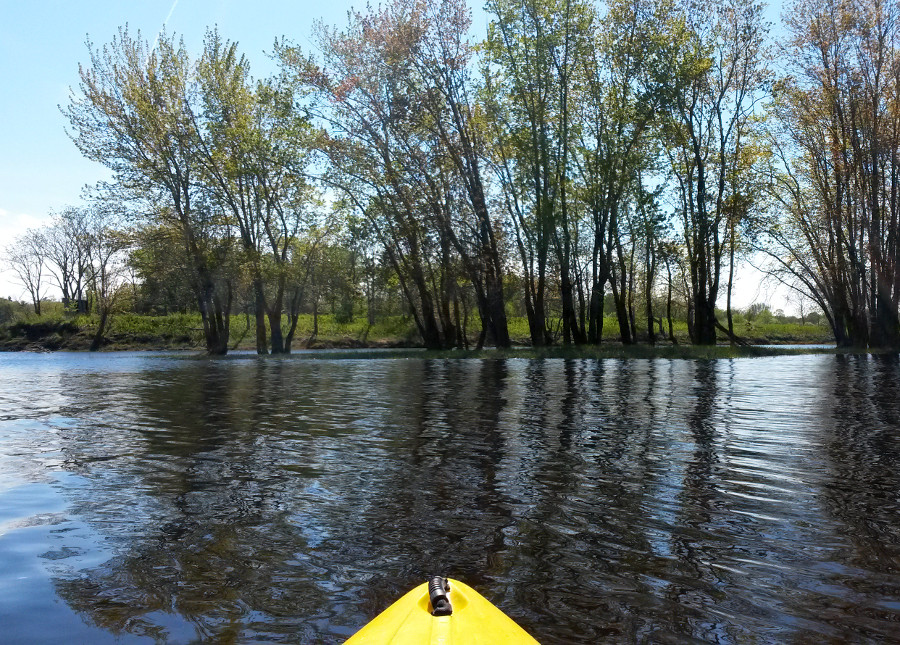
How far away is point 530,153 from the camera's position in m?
35.7

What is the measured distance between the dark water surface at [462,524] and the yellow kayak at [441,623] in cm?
96

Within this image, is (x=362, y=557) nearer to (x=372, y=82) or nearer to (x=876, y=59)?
(x=372, y=82)

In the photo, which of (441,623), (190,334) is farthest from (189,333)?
(441,623)

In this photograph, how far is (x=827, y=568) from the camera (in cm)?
421

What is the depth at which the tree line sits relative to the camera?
34562 millimetres

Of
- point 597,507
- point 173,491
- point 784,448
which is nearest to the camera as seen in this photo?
point 597,507

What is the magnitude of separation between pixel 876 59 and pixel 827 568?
37101 mm

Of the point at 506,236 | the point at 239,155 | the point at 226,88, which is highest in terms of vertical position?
the point at 226,88

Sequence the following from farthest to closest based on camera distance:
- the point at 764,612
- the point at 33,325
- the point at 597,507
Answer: the point at 33,325 < the point at 597,507 < the point at 764,612

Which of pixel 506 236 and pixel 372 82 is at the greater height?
pixel 372 82

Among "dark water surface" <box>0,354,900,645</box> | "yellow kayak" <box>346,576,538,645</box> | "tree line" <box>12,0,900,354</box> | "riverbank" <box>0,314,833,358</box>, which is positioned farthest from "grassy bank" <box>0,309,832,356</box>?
"yellow kayak" <box>346,576,538,645</box>

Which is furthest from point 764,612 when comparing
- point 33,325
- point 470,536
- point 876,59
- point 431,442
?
point 33,325

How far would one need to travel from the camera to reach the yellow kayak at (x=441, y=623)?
2.29 m

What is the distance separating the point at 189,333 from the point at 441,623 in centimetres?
6712
